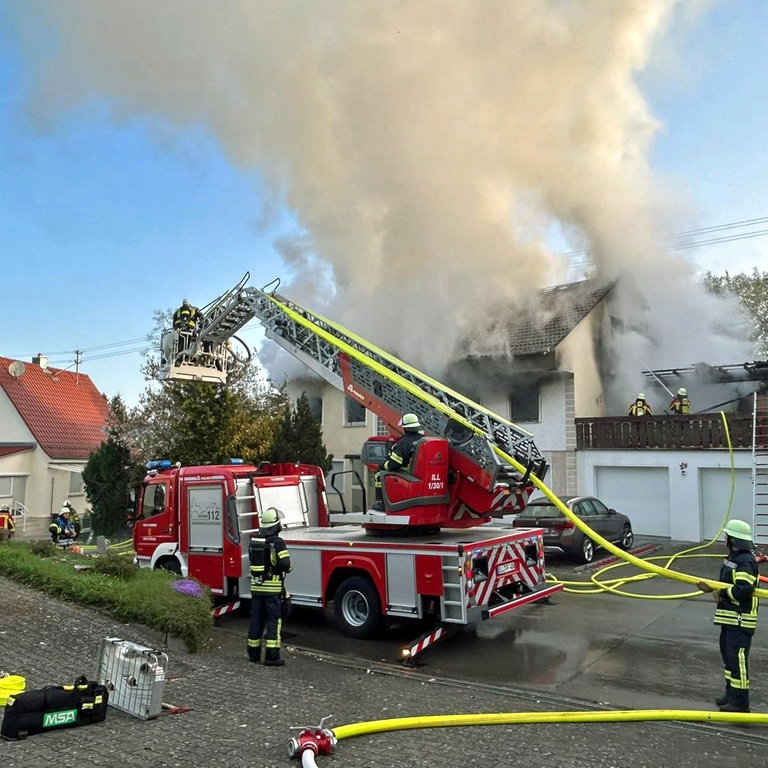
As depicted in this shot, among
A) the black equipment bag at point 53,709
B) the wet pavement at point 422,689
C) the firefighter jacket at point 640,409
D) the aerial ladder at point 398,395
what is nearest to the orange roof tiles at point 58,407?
the aerial ladder at point 398,395

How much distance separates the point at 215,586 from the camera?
9289 mm

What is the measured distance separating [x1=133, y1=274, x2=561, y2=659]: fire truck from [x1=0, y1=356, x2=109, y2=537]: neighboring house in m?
17.2

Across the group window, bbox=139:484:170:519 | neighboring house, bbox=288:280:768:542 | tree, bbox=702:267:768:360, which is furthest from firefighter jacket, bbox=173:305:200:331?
tree, bbox=702:267:768:360

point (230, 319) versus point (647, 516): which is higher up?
point (230, 319)

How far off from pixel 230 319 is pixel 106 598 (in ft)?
16.6

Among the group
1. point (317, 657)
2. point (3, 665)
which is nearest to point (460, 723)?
point (317, 657)

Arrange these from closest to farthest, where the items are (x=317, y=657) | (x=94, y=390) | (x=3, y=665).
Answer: (x=3, y=665) → (x=317, y=657) → (x=94, y=390)

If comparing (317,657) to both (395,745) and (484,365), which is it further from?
(484,365)

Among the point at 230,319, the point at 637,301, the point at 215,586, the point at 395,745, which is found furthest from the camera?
the point at 637,301

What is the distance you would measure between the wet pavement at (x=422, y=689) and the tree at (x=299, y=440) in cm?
821

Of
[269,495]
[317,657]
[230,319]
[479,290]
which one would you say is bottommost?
[317,657]

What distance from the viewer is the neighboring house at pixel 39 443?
26.5m

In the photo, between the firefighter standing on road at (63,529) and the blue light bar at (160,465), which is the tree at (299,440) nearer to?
the firefighter standing on road at (63,529)

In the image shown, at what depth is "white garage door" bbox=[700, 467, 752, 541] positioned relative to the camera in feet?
53.5
